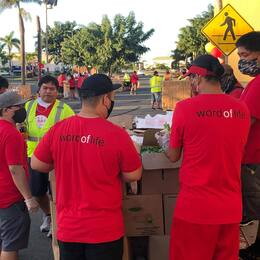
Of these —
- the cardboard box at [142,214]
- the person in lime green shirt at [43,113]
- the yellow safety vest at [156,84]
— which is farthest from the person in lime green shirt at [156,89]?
the cardboard box at [142,214]

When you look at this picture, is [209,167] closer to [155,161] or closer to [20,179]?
[155,161]

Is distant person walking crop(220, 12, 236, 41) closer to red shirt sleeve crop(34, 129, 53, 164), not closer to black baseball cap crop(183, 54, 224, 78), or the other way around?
black baseball cap crop(183, 54, 224, 78)

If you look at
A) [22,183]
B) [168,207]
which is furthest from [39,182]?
[168,207]

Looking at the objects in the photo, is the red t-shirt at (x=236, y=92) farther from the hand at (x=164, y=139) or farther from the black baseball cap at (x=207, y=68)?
the black baseball cap at (x=207, y=68)

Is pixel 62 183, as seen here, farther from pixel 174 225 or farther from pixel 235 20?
pixel 235 20

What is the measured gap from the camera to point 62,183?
3.00 metres

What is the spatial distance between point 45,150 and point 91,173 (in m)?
0.38

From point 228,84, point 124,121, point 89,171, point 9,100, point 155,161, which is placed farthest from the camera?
point 124,121

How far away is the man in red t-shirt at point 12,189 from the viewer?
380 cm

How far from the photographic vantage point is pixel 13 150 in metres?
3.79

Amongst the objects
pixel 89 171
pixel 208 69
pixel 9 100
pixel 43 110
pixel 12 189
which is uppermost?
pixel 208 69

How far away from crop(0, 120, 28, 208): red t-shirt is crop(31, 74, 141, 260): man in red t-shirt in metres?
0.85

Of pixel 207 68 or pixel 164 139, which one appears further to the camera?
pixel 164 139

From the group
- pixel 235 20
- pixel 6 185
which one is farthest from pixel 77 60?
pixel 6 185
